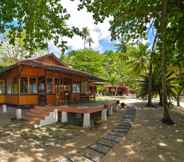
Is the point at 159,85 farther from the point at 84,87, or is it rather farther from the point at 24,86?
the point at 24,86

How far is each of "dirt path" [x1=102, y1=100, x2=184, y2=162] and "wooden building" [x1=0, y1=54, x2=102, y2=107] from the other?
7.96 m

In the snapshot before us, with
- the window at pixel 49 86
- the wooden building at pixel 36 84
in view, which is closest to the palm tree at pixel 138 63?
the wooden building at pixel 36 84

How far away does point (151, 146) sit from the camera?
931 cm

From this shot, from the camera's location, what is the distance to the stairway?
1357 centimetres

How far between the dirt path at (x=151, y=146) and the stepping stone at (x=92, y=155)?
0.25 metres

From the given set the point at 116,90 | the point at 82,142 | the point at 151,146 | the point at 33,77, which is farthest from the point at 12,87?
the point at 116,90

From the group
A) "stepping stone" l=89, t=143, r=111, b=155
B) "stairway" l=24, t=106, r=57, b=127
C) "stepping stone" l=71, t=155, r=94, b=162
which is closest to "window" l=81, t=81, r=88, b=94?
"stairway" l=24, t=106, r=57, b=127

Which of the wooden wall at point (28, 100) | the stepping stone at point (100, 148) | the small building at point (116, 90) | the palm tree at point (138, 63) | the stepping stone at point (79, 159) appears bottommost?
the stepping stone at point (79, 159)

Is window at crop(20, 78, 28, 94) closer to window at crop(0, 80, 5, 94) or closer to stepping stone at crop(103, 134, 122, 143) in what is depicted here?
window at crop(0, 80, 5, 94)

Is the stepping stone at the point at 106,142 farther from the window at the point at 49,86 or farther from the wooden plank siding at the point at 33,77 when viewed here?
the window at the point at 49,86

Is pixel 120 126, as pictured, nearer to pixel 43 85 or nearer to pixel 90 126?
pixel 90 126

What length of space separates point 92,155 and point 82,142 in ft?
5.68

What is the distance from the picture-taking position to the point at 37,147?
376 inches

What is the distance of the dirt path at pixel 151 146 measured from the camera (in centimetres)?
823
